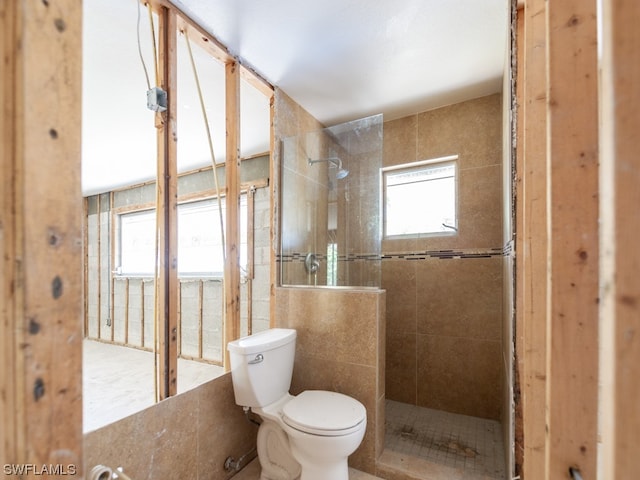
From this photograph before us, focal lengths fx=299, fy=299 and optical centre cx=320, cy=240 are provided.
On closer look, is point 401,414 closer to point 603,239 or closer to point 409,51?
point 603,239

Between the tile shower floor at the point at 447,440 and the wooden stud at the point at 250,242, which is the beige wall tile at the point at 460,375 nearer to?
the tile shower floor at the point at 447,440

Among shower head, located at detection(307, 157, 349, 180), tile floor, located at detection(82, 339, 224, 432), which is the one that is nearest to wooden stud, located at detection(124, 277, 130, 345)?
tile floor, located at detection(82, 339, 224, 432)

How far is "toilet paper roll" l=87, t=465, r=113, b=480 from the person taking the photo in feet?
3.45

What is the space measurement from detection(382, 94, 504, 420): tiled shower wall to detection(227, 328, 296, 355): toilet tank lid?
3.47 ft

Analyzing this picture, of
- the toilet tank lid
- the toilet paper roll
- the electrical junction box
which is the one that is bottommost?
the toilet paper roll

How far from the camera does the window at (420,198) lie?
240 centimetres

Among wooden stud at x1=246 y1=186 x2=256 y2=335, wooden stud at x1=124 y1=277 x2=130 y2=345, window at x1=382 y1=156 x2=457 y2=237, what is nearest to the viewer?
window at x1=382 y1=156 x2=457 y2=237

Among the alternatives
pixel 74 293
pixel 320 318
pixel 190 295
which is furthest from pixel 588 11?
pixel 190 295

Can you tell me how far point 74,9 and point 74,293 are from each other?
0.58 metres

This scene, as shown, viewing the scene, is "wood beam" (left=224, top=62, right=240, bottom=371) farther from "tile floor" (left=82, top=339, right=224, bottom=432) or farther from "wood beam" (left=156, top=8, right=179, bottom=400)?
"tile floor" (left=82, top=339, right=224, bottom=432)

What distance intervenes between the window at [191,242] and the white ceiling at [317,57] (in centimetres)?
104

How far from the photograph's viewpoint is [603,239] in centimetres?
43

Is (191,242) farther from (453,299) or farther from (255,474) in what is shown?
(453,299)

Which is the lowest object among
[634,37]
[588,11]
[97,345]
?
[97,345]
